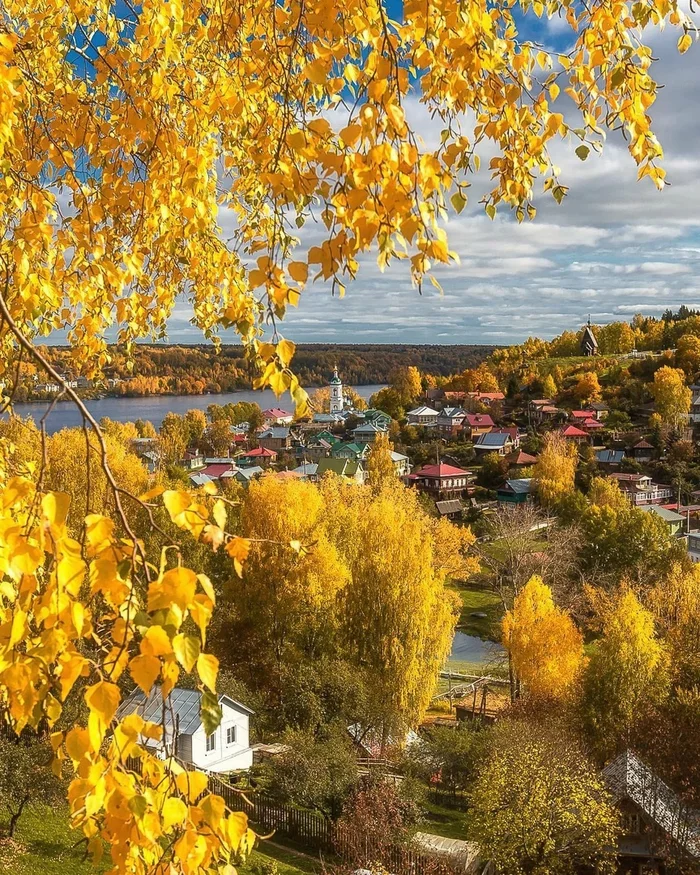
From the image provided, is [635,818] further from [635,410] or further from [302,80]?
[635,410]

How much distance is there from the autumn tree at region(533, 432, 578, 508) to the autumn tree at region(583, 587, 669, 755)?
19.8 metres

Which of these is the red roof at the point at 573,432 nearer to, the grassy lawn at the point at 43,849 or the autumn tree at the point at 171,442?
the autumn tree at the point at 171,442

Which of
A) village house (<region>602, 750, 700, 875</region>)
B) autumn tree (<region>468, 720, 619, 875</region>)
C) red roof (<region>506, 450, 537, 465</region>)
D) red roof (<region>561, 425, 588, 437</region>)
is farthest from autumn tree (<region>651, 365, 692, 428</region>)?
autumn tree (<region>468, 720, 619, 875</region>)

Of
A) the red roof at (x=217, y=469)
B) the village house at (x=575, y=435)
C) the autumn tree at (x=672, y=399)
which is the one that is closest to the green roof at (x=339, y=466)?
the red roof at (x=217, y=469)

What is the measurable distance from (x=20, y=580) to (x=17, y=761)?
32.7 ft

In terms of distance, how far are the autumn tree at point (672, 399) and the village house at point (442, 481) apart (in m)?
15.1

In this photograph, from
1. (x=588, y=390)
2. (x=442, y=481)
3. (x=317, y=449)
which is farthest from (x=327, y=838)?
(x=588, y=390)

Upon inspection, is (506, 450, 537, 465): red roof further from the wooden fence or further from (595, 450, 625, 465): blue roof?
the wooden fence

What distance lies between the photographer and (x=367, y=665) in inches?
604

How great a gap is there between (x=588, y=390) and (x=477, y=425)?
9.77 m

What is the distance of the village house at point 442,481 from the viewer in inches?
1681

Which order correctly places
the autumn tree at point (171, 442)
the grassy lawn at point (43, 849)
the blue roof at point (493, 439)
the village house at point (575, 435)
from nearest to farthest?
the grassy lawn at point (43, 849), the village house at point (575, 435), the blue roof at point (493, 439), the autumn tree at point (171, 442)

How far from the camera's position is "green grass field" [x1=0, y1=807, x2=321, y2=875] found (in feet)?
30.5

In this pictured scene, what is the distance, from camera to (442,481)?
4288cm
